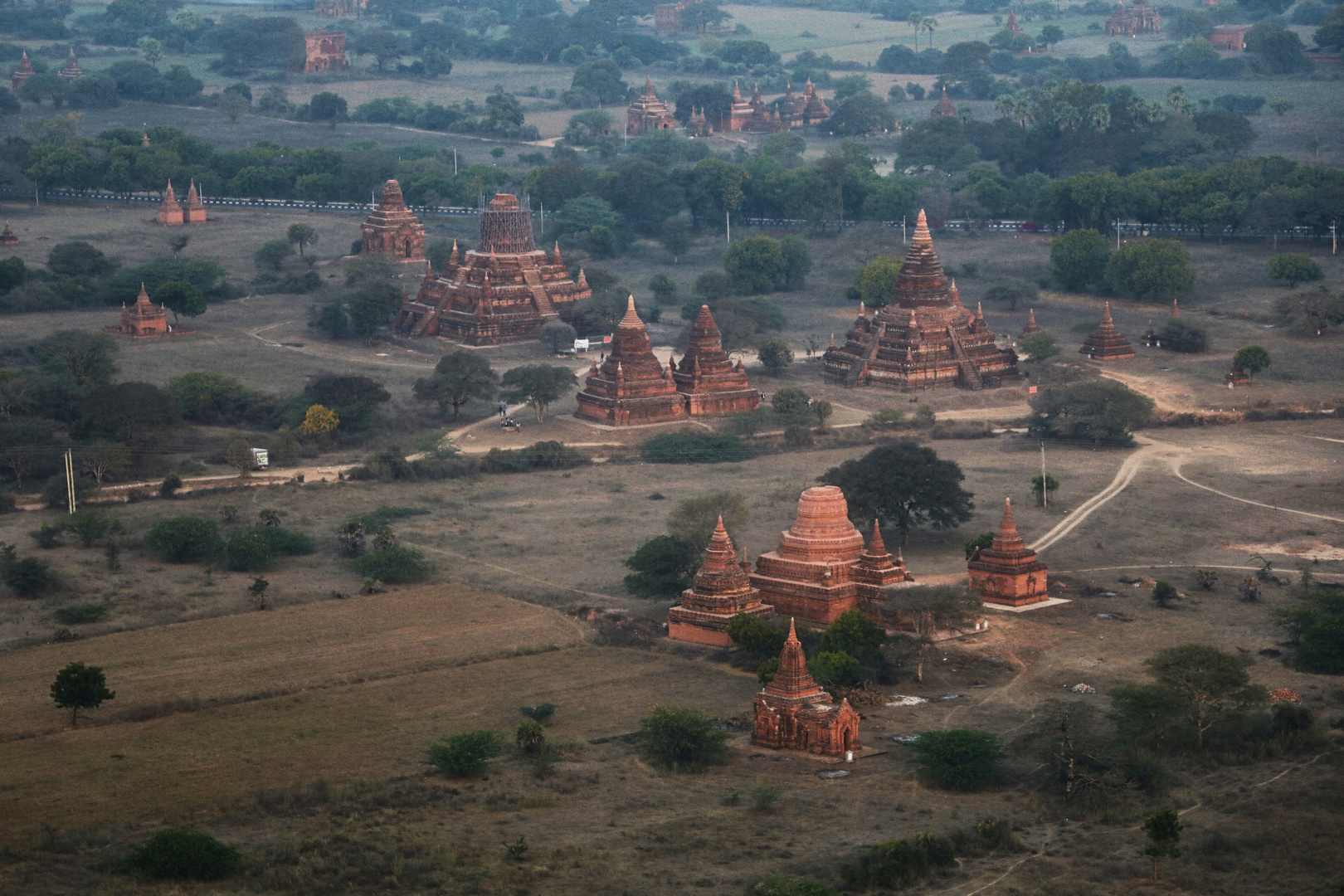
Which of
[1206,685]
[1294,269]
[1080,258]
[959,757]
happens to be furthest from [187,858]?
[1294,269]

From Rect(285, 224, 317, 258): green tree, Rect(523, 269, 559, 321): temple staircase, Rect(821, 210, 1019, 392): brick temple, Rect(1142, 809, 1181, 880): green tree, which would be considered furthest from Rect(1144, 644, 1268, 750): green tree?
Rect(285, 224, 317, 258): green tree

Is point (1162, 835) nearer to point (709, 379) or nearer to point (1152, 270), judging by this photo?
point (709, 379)

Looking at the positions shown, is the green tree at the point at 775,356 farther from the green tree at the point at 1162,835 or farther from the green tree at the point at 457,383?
the green tree at the point at 1162,835

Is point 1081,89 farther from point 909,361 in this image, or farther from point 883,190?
point 909,361

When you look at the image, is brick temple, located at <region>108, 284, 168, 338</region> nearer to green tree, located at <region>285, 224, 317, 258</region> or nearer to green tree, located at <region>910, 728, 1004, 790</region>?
green tree, located at <region>285, 224, 317, 258</region>

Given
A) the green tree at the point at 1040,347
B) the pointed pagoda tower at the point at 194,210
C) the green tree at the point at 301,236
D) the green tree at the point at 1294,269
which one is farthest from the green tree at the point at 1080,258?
the pointed pagoda tower at the point at 194,210

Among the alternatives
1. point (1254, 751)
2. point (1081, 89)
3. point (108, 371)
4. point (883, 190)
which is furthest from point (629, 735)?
point (1081, 89)
